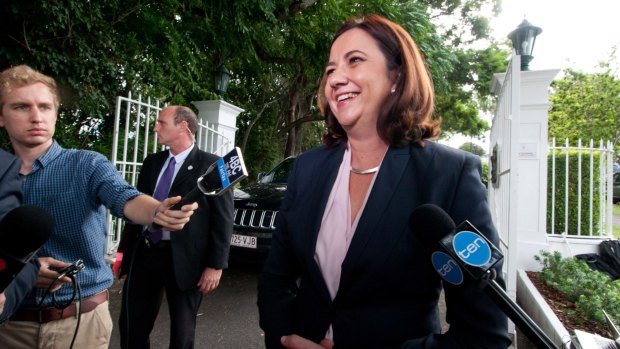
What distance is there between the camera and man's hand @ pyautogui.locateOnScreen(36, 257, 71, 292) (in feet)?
4.94

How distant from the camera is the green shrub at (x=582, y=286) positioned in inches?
128

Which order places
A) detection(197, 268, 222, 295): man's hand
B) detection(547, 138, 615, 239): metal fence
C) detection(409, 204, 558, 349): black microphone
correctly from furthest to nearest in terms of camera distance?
detection(547, 138, 615, 239): metal fence < detection(197, 268, 222, 295): man's hand < detection(409, 204, 558, 349): black microphone

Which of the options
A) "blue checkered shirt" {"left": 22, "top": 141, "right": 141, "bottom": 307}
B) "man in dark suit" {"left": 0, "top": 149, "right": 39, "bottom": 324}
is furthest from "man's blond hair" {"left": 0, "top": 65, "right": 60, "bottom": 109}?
"man in dark suit" {"left": 0, "top": 149, "right": 39, "bottom": 324}

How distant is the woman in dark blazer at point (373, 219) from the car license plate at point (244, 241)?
3.27m

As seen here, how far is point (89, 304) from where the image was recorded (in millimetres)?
1725

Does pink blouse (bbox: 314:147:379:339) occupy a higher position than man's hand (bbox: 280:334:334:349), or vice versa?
pink blouse (bbox: 314:147:379:339)

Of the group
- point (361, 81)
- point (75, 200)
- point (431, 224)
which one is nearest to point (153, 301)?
point (75, 200)

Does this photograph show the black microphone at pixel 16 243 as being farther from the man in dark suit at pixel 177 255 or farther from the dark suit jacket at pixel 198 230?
the dark suit jacket at pixel 198 230

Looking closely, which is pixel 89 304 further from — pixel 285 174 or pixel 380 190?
pixel 285 174

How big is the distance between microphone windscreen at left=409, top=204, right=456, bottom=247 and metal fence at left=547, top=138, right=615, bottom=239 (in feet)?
18.3

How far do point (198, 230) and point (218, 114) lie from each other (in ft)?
14.7

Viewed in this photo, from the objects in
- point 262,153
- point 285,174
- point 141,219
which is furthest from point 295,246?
point 262,153

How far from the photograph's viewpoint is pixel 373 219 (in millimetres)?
1245

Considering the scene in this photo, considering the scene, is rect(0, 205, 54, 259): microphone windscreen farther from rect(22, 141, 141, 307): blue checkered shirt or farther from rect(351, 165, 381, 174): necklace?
rect(351, 165, 381, 174): necklace
